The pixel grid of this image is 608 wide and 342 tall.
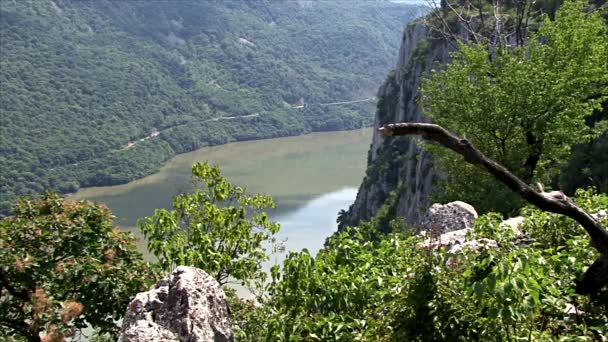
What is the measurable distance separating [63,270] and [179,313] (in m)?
4.42

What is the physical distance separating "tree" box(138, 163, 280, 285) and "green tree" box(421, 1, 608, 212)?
275 inches

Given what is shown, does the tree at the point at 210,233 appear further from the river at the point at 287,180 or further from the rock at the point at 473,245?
the river at the point at 287,180

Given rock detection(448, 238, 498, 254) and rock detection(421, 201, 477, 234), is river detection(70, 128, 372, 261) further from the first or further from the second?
rock detection(448, 238, 498, 254)

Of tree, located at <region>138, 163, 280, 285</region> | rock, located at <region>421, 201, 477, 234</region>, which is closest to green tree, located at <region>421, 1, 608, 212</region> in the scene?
rock, located at <region>421, 201, 477, 234</region>

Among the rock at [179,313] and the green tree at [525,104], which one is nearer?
the rock at [179,313]

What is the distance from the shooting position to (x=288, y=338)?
6.50 meters

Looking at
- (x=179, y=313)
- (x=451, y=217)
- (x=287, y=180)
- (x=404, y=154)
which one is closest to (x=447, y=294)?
(x=179, y=313)

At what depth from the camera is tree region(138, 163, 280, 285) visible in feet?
30.4

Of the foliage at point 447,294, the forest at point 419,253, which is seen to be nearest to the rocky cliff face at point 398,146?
the forest at point 419,253

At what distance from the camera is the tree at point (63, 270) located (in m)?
9.84

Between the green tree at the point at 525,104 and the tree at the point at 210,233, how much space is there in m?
6.98

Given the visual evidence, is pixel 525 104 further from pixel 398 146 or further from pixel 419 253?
pixel 398 146

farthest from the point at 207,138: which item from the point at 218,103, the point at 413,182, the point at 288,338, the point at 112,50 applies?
the point at 288,338

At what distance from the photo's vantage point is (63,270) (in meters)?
10.1
